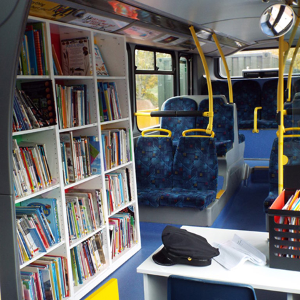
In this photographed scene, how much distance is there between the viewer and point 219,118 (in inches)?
279

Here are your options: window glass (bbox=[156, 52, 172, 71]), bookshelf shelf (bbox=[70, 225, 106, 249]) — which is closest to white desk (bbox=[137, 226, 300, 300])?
bookshelf shelf (bbox=[70, 225, 106, 249])

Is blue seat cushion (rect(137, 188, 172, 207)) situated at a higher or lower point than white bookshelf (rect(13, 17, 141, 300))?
lower

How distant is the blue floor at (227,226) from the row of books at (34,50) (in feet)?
6.60

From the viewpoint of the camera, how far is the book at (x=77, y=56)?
3727mm

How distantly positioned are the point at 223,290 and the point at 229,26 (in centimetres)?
427

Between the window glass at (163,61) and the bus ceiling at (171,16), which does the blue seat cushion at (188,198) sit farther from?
the window glass at (163,61)

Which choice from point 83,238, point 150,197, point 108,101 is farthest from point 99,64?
point 150,197

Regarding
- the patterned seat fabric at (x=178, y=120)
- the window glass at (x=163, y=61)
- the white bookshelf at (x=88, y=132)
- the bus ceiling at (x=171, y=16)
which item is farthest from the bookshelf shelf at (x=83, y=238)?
the window glass at (x=163, y=61)

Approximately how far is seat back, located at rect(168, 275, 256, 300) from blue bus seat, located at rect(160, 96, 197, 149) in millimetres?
5058

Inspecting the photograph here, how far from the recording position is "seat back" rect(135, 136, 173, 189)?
557cm

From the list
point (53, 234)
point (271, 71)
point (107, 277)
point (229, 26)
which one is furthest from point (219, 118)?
point (53, 234)

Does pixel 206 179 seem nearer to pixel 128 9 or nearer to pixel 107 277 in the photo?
pixel 107 277

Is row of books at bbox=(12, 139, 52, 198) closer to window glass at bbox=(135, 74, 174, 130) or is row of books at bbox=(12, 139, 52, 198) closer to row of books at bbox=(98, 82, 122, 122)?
row of books at bbox=(98, 82, 122, 122)

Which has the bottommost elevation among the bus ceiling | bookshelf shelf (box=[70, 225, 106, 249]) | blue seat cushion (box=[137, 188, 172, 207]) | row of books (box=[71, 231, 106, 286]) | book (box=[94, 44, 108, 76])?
row of books (box=[71, 231, 106, 286])
